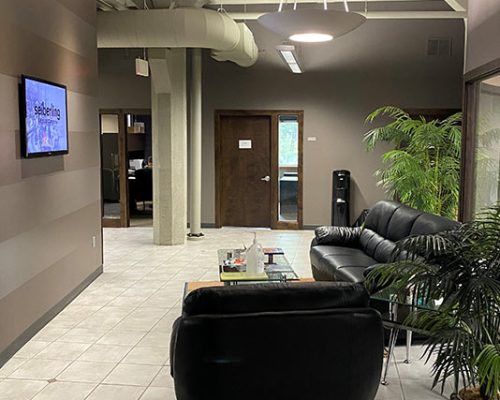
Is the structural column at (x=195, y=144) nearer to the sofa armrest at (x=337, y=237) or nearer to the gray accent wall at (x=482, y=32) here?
the sofa armrest at (x=337, y=237)

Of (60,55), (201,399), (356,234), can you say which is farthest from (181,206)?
(201,399)

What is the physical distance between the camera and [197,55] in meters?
8.81

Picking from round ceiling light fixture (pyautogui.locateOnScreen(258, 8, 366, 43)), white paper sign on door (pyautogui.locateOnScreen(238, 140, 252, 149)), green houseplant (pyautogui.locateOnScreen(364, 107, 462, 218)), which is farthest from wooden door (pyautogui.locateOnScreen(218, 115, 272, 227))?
round ceiling light fixture (pyautogui.locateOnScreen(258, 8, 366, 43))

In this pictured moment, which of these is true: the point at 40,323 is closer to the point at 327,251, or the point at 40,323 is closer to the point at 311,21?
the point at 327,251

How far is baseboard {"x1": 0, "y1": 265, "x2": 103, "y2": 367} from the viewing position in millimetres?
3940

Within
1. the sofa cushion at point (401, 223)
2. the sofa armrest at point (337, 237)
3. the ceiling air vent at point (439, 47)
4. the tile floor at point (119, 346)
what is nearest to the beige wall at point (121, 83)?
the tile floor at point (119, 346)

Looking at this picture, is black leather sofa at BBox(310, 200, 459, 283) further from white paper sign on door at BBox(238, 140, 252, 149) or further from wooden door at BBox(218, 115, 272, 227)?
white paper sign on door at BBox(238, 140, 252, 149)

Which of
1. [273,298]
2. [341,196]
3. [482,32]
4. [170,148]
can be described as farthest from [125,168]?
[273,298]

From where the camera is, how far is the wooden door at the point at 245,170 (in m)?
9.78

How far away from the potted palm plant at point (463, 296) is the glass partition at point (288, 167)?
6.94m

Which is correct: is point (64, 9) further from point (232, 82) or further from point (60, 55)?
point (232, 82)

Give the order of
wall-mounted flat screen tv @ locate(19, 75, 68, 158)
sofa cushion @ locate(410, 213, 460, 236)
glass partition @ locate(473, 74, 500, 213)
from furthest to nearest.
Answer: glass partition @ locate(473, 74, 500, 213), sofa cushion @ locate(410, 213, 460, 236), wall-mounted flat screen tv @ locate(19, 75, 68, 158)

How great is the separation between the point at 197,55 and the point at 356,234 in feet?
13.7

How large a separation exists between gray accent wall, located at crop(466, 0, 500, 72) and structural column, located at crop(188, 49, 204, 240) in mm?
4360
